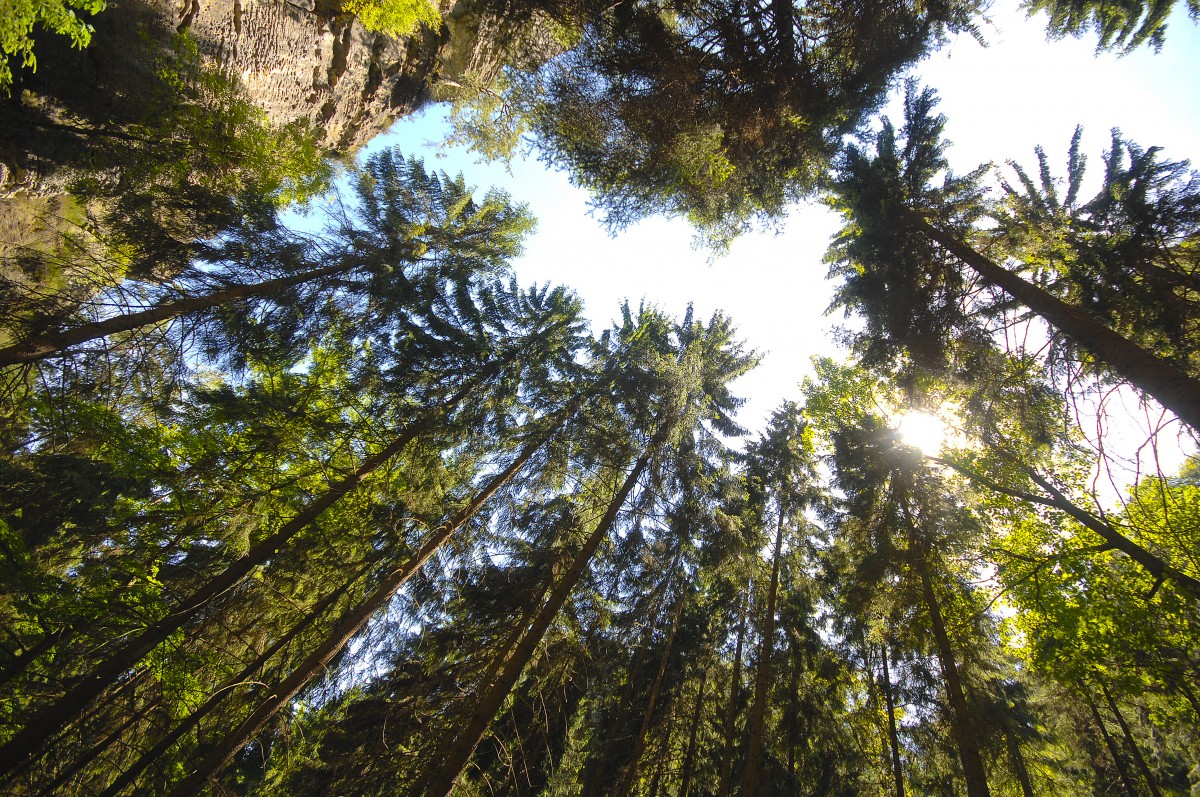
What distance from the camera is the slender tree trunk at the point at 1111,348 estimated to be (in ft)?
13.7

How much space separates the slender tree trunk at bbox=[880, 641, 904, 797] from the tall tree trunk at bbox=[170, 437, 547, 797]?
12708 millimetres

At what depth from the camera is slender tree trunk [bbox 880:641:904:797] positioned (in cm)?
1148

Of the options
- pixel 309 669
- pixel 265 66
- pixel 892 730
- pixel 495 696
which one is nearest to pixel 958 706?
pixel 892 730

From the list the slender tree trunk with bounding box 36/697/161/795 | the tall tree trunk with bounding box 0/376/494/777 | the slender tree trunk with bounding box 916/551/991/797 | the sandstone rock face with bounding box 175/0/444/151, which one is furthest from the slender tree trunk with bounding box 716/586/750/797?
the sandstone rock face with bounding box 175/0/444/151

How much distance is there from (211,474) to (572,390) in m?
7.78

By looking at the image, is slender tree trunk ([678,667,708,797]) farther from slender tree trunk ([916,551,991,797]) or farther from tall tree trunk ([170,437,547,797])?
tall tree trunk ([170,437,547,797])

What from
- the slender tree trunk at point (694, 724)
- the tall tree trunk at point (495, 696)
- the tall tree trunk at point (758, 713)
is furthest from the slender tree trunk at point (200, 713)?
the slender tree trunk at point (694, 724)

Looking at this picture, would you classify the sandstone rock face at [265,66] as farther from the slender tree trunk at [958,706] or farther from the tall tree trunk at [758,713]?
the tall tree trunk at [758,713]

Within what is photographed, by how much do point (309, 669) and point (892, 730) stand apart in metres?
14.6

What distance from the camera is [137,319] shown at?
251 inches

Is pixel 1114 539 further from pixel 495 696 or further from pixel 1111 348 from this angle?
pixel 495 696

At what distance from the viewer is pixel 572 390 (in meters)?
11.9

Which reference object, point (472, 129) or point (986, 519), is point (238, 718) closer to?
point (472, 129)

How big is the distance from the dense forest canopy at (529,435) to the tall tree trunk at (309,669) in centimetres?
6
